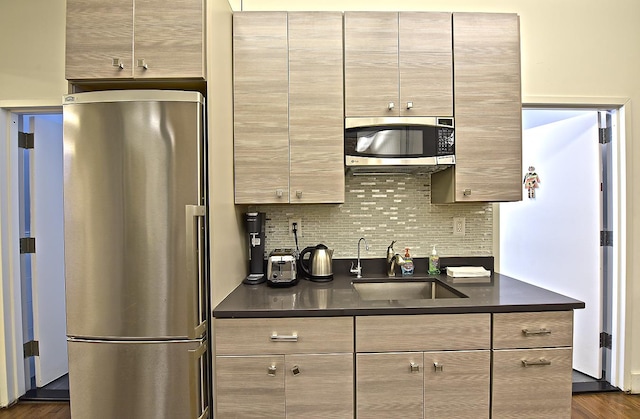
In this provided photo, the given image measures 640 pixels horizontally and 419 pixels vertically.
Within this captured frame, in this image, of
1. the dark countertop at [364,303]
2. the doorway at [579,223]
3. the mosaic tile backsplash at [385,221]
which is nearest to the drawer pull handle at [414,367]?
the dark countertop at [364,303]

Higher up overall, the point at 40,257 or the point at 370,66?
the point at 370,66

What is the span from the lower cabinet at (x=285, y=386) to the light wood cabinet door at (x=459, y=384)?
37 cm

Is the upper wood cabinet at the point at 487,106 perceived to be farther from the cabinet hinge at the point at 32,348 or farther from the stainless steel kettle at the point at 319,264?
the cabinet hinge at the point at 32,348

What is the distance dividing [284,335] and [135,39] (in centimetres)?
153

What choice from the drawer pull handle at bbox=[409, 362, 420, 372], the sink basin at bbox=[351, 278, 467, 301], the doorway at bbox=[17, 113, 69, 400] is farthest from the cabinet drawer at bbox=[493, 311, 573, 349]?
the doorway at bbox=[17, 113, 69, 400]

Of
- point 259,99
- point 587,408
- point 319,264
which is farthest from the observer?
point 587,408

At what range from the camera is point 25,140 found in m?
2.37

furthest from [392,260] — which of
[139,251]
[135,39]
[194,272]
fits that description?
[135,39]

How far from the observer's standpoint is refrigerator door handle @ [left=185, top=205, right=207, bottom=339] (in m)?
1.47

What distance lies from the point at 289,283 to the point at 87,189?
1.08 meters

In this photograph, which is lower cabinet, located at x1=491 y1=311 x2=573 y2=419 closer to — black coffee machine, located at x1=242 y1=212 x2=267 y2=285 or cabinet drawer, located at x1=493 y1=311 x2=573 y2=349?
cabinet drawer, located at x1=493 y1=311 x2=573 y2=349

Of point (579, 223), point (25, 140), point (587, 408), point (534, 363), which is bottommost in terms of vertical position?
point (587, 408)

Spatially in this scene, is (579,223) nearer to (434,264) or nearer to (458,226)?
(458,226)

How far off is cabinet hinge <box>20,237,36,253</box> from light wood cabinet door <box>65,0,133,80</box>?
4.71ft
